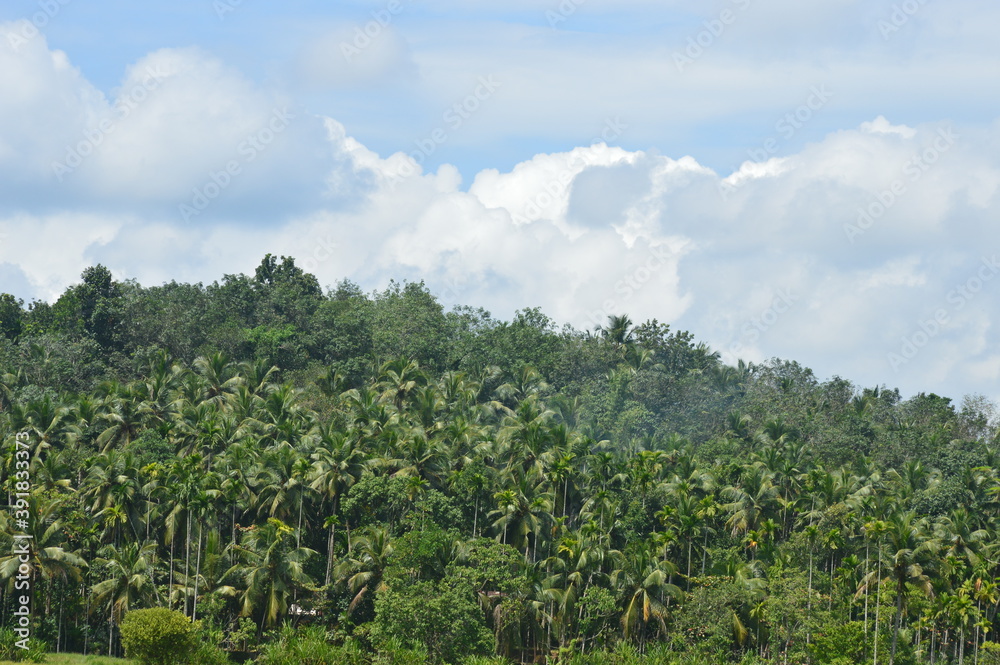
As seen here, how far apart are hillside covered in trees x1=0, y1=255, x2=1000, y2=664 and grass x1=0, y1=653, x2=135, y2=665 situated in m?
1.77

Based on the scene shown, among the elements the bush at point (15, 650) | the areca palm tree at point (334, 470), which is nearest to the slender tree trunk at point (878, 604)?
the areca palm tree at point (334, 470)

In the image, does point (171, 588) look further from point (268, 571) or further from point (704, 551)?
point (704, 551)

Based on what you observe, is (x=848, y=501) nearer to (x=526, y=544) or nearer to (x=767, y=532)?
(x=767, y=532)

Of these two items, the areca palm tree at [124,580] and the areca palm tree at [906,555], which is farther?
the areca palm tree at [124,580]

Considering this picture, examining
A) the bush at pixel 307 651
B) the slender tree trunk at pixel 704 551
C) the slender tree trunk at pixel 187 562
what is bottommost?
the bush at pixel 307 651

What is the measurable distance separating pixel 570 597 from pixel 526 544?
4050 millimetres

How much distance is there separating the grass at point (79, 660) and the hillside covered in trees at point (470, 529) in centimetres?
177

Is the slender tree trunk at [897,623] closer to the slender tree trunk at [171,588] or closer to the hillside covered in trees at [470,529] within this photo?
the hillside covered in trees at [470,529]

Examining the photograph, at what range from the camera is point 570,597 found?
51188 millimetres

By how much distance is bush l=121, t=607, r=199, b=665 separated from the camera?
44.9 metres

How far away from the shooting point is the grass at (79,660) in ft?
157

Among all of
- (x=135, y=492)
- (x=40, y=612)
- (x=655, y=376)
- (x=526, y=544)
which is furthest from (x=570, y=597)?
(x=655, y=376)

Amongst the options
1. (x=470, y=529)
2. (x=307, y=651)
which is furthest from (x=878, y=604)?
(x=307, y=651)

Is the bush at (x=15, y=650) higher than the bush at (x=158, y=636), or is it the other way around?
the bush at (x=158, y=636)
